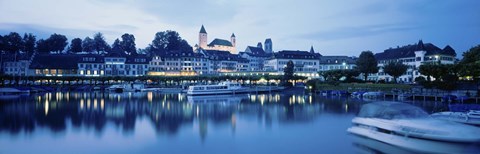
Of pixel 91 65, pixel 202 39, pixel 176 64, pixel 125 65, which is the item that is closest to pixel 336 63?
pixel 176 64

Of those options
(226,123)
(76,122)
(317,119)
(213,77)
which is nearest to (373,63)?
(213,77)

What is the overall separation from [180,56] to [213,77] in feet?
74.4

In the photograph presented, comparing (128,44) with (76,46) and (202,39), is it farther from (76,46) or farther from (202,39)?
(202,39)

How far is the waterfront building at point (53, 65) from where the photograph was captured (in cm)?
9944

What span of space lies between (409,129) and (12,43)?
12643 cm

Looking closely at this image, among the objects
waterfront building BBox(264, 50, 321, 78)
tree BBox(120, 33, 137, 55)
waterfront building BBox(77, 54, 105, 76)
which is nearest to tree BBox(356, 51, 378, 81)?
waterfront building BBox(264, 50, 321, 78)

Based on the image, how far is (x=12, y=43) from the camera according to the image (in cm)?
11650

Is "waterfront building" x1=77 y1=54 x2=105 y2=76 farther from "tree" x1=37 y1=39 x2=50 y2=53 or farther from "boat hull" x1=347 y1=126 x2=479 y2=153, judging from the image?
"boat hull" x1=347 y1=126 x2=479 y2=153

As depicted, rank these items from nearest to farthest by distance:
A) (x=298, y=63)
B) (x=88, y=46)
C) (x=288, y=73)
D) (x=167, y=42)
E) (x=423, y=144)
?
(x=423, y=144) → (x=288, y=73) → (x=298, y=63) → (x=88, y=46) → (x=167, y=42)

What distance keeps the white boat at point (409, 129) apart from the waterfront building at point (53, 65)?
94620mm

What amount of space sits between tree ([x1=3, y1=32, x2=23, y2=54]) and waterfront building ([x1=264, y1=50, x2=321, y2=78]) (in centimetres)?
7875

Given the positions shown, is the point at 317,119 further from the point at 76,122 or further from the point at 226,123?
the point at 76,122

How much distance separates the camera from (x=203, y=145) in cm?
2200

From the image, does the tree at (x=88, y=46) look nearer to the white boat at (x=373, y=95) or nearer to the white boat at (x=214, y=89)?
the white boat at (x=214, y=89)
